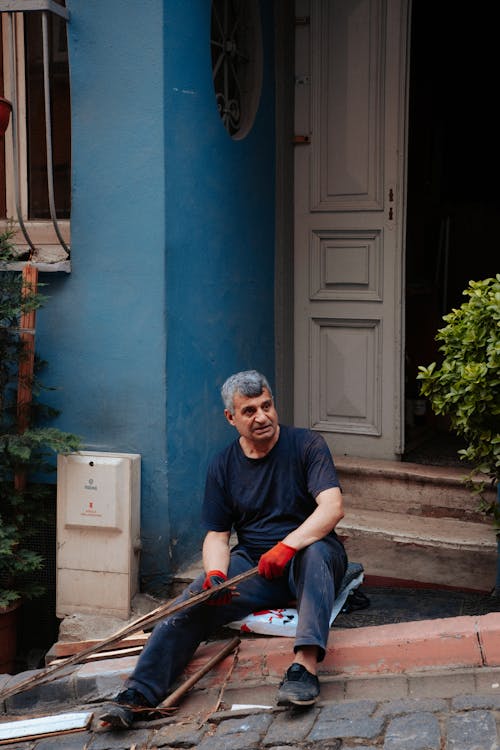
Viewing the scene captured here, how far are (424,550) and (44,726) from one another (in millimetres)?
2199

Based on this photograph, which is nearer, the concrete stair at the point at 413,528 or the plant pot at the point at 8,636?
the concrete stair at the point at 413,528

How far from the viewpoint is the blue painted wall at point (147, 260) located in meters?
5.13

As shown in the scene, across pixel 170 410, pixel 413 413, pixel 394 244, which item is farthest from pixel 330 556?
pixel 413 413

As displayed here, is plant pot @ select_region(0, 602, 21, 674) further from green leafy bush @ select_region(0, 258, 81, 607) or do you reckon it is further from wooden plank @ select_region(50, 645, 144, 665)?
wooden plank @ select_region(50, 645, 144, 665)

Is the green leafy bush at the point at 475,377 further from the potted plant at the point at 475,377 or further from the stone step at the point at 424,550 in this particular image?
the stone step at the point at 424,550

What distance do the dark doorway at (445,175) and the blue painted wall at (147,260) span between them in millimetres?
2091

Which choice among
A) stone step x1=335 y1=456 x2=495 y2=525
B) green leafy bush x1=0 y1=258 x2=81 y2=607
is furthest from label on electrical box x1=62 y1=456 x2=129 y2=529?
stone step x1=335 y1=456 x2=495 y2=525

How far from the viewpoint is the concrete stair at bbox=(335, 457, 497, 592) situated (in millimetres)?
5148

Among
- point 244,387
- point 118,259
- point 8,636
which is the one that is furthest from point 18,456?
point 244,387

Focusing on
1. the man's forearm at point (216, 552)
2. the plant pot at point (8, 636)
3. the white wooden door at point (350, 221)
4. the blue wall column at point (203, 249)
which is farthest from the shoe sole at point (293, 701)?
the white wooden door at point (350, 221)

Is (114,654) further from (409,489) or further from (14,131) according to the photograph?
(14,131)

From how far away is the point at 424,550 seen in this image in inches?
208

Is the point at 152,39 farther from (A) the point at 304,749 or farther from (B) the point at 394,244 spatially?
(A) the point at 304,749

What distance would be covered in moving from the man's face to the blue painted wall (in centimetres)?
90
